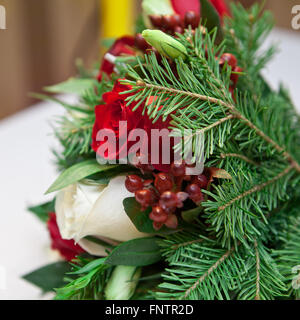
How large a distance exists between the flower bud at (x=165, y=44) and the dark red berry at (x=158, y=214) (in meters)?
0.13

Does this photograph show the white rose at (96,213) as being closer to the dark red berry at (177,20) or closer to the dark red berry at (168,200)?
the dark red berry at (168,200)

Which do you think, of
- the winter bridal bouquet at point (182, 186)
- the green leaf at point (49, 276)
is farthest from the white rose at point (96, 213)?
the green leaf at point (49, 276)

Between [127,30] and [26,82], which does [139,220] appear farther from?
[26,82]

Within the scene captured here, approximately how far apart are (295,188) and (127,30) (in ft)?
2.64

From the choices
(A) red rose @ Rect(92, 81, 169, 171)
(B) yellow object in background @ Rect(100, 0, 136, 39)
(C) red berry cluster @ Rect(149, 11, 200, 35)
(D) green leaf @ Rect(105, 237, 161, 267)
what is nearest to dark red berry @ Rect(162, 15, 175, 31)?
(C) red berry cluster @ Rect(149, 11, 200, 35)

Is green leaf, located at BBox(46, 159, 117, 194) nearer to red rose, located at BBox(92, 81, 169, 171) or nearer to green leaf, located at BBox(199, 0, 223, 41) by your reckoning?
red rose, located at BBox(92, 81, 169, 171)

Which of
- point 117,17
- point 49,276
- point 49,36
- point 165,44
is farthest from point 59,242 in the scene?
point 49,36

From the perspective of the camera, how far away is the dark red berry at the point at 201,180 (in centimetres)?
36

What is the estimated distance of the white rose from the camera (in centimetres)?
38

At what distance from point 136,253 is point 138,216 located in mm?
38

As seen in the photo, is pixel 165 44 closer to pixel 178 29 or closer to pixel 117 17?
pixel 178 29

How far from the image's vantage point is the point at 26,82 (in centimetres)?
130

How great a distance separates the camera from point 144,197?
35 cm
